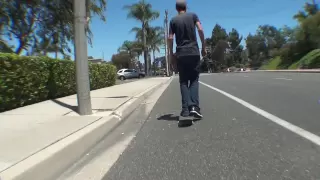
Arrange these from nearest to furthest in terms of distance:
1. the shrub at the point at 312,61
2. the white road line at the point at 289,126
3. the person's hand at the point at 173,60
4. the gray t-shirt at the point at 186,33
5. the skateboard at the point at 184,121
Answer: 1. the white road line at the point at 289,126
2. the skateboard at the point at 184,121
3. the gray t-shirt at the point at 186,33
4. the person's hand at the point at 173,60
5. the shrub at the point at 312,61

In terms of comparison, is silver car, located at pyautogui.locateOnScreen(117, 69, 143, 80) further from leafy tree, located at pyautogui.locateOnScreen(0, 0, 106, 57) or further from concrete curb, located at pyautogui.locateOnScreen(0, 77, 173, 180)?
concrete curb, located at pyautogui.locateOnScreen(0, 77, 173, 180)

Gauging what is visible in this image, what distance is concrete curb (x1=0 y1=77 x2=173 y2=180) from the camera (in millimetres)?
3951

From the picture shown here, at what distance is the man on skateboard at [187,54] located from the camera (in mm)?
7156

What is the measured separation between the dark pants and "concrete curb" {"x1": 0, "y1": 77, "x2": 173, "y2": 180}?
1492 millimetres

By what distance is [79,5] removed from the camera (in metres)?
7.97

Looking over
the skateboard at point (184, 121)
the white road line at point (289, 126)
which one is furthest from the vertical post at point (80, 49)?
the white road line at point (289, 126)

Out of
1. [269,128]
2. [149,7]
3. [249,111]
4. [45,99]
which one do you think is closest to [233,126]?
[269,128]

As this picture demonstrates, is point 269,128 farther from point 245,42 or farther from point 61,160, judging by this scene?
point 245,42

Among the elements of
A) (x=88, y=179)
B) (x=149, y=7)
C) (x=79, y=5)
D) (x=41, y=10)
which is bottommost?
(x=88, y=179)

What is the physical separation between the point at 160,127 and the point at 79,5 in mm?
2948

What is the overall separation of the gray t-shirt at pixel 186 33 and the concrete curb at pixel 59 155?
6.27ft

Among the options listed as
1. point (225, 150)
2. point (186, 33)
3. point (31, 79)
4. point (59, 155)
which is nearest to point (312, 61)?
point (31, 79)

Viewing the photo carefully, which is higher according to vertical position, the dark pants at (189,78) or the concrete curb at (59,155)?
the dark pants at (189,78)

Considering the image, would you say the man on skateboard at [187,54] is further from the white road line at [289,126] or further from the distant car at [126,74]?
the distant car at [126,74]
